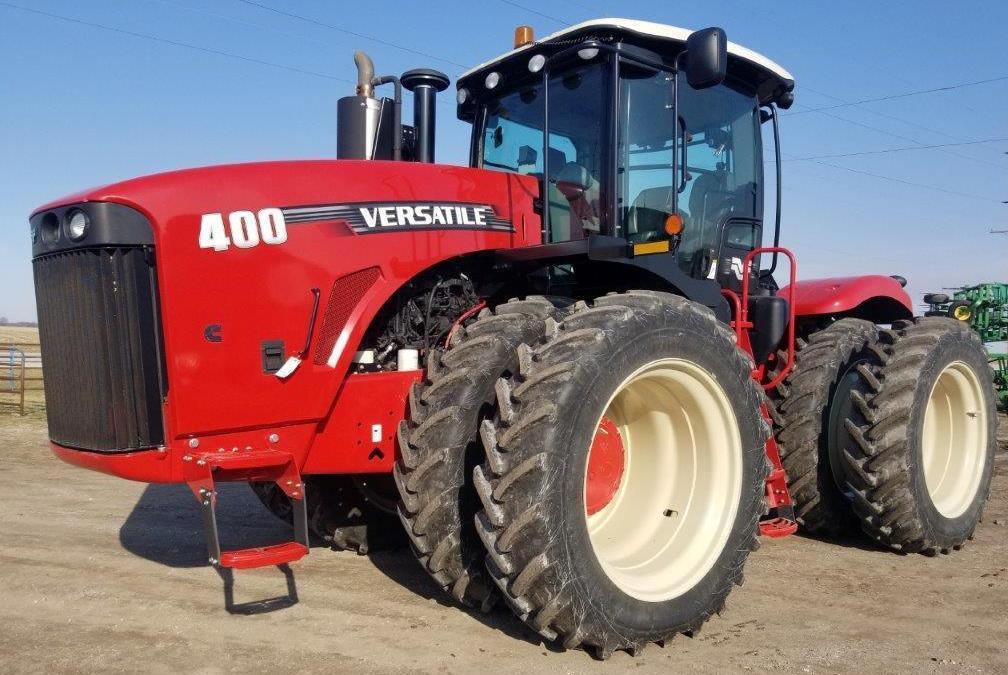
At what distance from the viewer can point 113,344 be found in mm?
3199

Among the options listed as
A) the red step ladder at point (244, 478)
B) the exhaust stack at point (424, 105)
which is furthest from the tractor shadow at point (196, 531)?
the exhaust stack at point (424, 105)

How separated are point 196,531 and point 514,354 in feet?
9.34

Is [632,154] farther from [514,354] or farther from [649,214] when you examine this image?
[514,354]

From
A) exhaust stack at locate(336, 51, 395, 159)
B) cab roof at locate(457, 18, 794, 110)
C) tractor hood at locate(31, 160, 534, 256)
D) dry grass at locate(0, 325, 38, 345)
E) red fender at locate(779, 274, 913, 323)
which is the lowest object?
dry grass at locate(0, 325, 38, 345)

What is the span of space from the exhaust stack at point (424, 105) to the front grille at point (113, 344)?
5.73 feet

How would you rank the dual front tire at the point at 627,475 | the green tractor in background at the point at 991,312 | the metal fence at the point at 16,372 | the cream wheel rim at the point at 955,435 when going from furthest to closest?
the metal fence at the point at 16,372 → the green tractor in background at the point at 991,312 → the cream wheel rim at the point at 955,435 → the dual front tire at the point at 627,475

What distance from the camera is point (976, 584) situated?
4.23 metres

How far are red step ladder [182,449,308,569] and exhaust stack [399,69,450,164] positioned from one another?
1885mm

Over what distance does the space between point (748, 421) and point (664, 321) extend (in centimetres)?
64

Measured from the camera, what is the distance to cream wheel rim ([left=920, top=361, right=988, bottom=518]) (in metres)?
5.21

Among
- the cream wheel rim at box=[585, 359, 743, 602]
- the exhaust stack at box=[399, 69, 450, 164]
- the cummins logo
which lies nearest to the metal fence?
the exhaust stack at box=[399, 69, 450, 164]

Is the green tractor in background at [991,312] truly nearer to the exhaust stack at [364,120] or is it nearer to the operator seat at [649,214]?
the operator seat at [649,214]

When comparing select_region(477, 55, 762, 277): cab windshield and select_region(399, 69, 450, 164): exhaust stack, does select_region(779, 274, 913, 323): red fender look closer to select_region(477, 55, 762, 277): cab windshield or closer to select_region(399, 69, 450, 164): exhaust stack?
select_region(477, 55, 762, 277): cab windshield

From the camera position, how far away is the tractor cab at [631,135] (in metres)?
4.21
